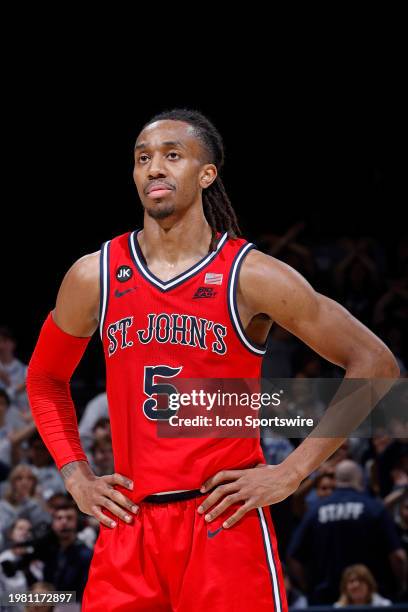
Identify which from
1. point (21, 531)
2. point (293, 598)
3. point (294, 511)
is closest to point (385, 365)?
point (293, 598)

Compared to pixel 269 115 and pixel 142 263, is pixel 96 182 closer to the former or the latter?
pixel 269 115

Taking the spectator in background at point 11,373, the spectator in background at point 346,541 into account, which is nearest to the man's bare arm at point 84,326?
the spectator in background at point 346,541

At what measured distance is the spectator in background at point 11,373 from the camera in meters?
8.04

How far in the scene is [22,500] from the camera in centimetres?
682

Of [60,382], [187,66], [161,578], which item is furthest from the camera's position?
[187,66]

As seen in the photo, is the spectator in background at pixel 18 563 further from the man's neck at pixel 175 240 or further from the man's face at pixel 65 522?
the man's neck at pixel 175 240

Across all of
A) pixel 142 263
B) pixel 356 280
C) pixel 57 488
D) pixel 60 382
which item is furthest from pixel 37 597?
pixel 356 280

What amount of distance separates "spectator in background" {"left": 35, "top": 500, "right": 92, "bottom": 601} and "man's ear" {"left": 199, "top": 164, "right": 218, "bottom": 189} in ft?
11.3

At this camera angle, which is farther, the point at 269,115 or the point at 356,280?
the point at 269,115

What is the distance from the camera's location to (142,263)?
10.8 feet

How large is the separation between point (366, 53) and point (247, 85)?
1185 mm

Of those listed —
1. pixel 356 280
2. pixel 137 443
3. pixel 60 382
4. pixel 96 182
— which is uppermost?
pixel 96 182

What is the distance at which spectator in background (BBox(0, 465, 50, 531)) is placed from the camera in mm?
6691

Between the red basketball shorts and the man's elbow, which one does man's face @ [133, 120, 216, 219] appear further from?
the red basketball shorts
